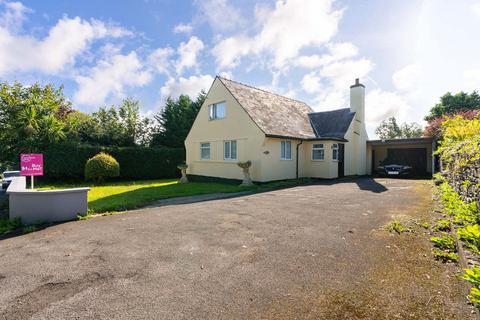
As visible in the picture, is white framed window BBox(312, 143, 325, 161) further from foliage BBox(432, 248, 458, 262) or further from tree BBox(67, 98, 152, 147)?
tree BBox(67, 98, 152, 147)

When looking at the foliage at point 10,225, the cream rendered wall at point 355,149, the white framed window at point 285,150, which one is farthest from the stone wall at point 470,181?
the cream rendered wall at point 355,149

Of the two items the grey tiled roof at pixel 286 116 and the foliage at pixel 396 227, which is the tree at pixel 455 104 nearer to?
the grey tiled roof at pixel 286 116

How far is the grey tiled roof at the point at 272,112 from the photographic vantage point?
50.8 ft

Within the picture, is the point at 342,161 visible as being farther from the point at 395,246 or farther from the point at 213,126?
the point at 395,246

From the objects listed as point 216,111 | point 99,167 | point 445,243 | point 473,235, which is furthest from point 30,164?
point 216,111

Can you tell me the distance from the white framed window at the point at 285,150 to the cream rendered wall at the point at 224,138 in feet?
7.07

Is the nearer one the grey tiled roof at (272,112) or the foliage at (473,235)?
the foliage at (473,235)

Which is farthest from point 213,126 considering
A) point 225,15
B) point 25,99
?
point 25,99

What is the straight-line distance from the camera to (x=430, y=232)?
534 centimetres

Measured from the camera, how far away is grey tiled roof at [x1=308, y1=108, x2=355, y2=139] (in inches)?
734

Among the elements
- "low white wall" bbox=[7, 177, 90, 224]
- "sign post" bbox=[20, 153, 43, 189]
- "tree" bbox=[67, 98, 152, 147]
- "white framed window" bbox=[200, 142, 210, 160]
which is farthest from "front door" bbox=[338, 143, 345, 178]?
"tree" bbox=[67, 98, 152, 147]

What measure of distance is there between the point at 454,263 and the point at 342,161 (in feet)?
49.9

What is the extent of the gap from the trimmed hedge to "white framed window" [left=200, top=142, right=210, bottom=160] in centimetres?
477

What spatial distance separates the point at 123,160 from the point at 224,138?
9.28 metres
